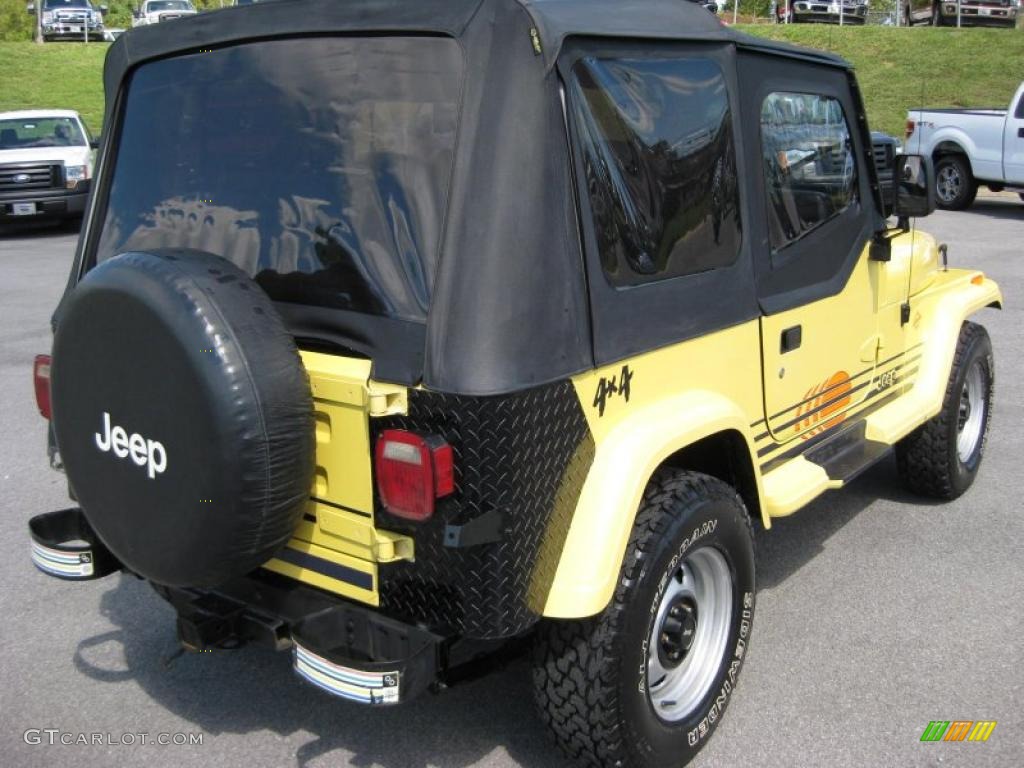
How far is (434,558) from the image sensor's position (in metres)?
2.52

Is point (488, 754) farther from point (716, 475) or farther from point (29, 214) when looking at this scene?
point (29, 214)

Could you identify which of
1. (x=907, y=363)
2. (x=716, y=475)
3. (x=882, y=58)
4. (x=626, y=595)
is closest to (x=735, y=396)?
(x=716, y=475)

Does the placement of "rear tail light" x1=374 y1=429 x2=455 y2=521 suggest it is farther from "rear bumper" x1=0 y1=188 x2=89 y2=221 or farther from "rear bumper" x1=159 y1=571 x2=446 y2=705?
"rear bumper" x1=0 y1=188 x2=89 y2=221

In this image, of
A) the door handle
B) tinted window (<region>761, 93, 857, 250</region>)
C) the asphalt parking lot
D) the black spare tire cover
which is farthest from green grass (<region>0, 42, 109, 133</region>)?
the black spare tire cover

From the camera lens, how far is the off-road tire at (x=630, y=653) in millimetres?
2686

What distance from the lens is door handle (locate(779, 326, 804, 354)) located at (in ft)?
11.5

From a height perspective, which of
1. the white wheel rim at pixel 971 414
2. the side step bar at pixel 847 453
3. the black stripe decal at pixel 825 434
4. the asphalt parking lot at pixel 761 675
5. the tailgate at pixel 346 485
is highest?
the tailgate at pixel 346 485

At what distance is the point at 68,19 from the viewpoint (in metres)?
35.2

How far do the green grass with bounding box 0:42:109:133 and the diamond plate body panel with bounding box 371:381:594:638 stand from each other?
26.9 metres

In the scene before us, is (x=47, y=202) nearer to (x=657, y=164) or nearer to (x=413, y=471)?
(x=657, y=164)

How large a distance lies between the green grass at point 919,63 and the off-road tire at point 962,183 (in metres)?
7.17

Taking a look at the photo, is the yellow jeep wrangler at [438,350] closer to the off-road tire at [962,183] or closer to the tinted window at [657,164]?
the tinted window at [657,164]

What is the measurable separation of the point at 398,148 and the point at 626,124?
633 mm

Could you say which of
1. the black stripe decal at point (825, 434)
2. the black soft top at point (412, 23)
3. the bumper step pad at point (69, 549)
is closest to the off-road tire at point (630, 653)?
the black stripe decal at point (825, 434)
